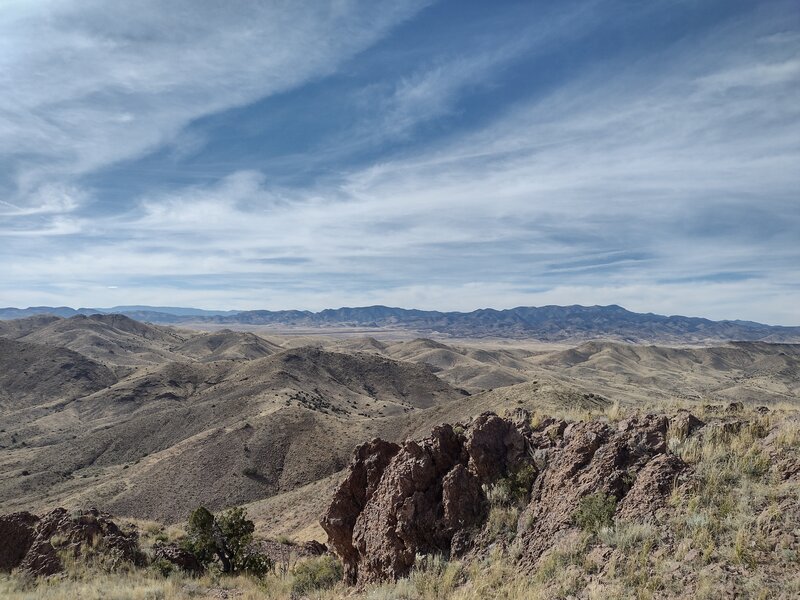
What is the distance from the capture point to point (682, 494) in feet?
23.8

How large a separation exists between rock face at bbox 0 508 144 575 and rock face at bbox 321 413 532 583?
6357 millimetres

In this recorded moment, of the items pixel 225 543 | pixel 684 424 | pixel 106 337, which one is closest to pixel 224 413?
pixel 225 543

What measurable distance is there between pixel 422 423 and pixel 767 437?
131ft

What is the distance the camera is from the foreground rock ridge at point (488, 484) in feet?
26.3

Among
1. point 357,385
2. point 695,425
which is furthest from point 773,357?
point 695,425

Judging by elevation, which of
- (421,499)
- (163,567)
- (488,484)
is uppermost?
(488,484)

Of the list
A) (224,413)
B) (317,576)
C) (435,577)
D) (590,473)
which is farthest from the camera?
(224,413)

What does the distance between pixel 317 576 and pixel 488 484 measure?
4806 millimetres

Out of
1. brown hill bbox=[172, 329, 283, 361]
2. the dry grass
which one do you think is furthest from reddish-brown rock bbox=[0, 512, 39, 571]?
brown hill bbox=[172, 329, 283, 361]

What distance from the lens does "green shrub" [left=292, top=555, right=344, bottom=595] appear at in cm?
1037

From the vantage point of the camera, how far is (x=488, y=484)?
31.6ft

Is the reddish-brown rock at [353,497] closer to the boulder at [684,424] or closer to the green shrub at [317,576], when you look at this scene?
the green shrub at [317,576]

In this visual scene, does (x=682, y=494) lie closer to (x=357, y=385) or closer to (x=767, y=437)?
(x=767, y=437)

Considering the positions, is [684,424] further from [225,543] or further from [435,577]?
[225,543]
